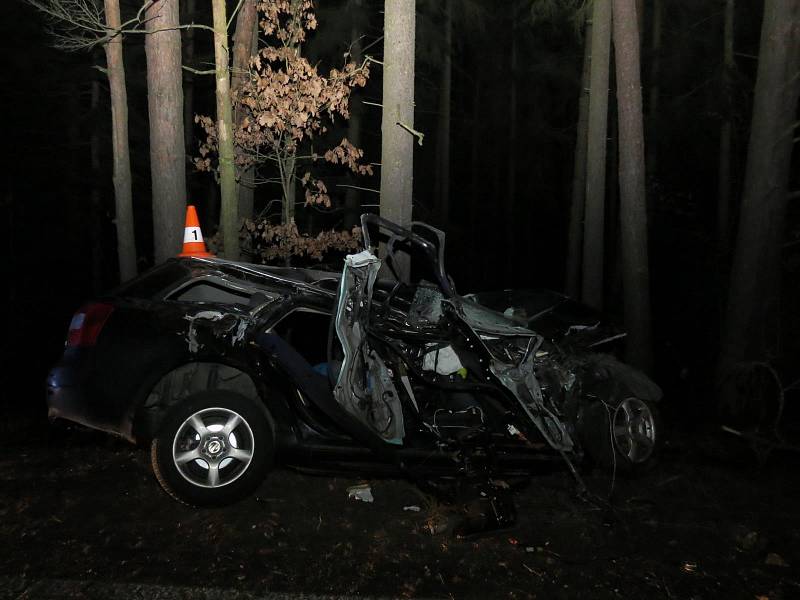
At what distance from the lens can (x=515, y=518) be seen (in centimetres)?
423

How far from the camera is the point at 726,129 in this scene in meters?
18.8

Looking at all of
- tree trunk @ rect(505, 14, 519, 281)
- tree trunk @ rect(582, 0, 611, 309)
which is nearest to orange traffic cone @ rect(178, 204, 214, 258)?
tree trunk @ rect(582, 0, 611, 309)

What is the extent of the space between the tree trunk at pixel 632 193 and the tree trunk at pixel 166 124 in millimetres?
6156

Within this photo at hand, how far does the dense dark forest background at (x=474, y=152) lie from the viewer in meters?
16.6

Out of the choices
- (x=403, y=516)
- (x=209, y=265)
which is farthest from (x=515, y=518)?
(x=209, y=265)

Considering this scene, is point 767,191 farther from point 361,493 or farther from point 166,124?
point 166,124

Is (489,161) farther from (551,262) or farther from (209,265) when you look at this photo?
(209,265)

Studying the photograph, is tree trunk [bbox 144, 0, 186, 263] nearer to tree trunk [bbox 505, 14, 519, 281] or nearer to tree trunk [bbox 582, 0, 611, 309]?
tree trunk [bbox 582, 0, 611, 309]

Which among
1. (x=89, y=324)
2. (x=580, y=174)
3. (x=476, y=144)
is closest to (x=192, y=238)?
(x=89, y=324)

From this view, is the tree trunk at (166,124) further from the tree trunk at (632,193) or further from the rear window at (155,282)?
the tree trunk at (632,193)

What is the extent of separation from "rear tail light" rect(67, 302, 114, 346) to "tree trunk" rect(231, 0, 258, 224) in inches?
216

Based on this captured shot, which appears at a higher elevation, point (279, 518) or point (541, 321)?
point (541, 321)

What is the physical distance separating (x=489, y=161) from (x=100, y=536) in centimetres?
3139

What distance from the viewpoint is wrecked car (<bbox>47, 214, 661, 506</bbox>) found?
4312 mm
